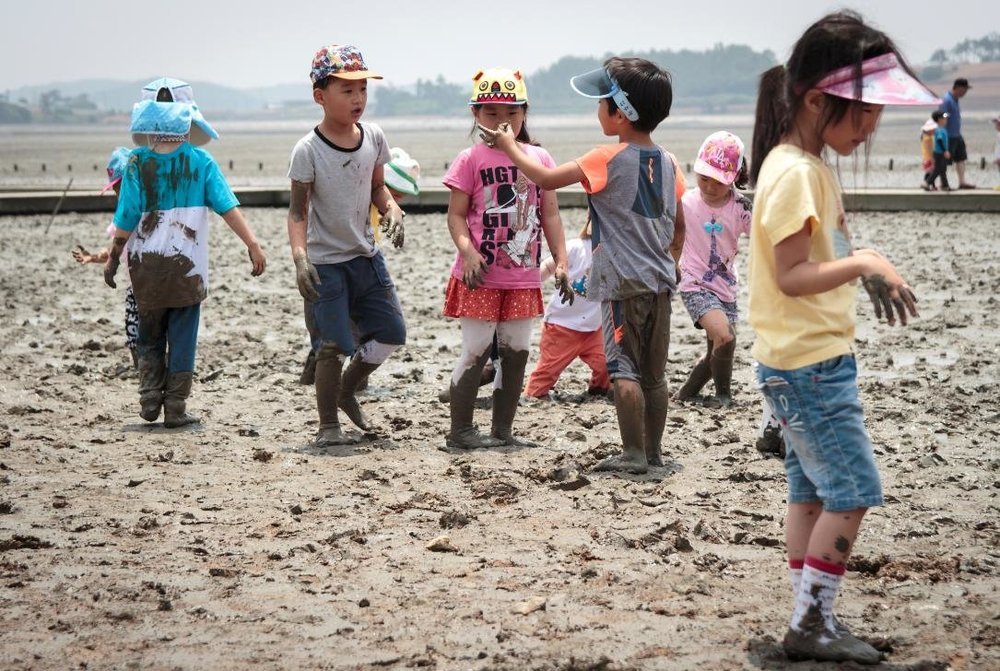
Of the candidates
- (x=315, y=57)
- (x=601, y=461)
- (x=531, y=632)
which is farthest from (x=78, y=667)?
(x=315, y=57)

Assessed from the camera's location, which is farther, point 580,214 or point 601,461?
point 580,214

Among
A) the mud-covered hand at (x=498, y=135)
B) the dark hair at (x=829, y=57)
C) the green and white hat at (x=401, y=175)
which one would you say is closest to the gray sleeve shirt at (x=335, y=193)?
the mud-covered hand at (x=498, y=135)

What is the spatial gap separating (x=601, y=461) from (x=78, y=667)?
2.79 m

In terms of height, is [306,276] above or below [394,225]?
below

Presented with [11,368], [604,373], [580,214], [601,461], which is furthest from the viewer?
[580,214]

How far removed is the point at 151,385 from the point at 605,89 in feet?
9.44

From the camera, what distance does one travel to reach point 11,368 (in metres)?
8.54

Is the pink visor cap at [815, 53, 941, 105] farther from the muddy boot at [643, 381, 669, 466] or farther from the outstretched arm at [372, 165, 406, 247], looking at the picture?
the outstretched arm at [372, 165, 406, 247]

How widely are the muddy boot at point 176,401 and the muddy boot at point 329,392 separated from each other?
2.61 ft

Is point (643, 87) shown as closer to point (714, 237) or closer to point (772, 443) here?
point (714, 237)

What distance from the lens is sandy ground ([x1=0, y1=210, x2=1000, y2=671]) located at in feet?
13.4

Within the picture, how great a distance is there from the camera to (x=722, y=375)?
292 inches

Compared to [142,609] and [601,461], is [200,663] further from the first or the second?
[601,461]

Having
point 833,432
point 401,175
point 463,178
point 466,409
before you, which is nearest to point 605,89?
point 463,178
